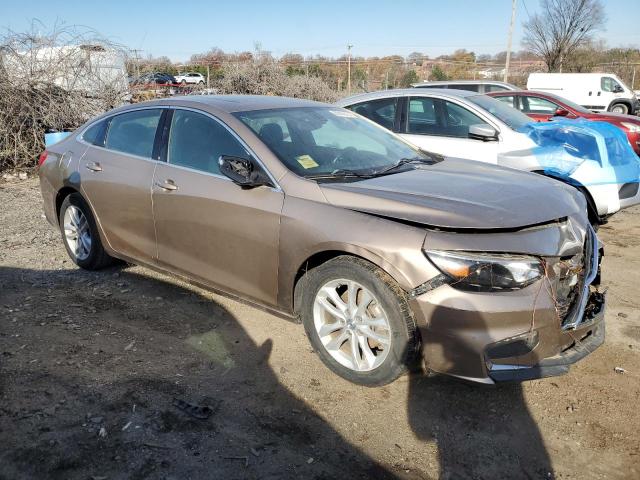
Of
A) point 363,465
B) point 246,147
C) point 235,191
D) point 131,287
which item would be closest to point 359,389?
point 363,465

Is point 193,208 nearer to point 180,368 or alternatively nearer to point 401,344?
point 180,368

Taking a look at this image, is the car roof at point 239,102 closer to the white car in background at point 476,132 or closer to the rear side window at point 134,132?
the rear side window at point 134,132

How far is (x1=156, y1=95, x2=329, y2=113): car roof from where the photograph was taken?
403 centimetres

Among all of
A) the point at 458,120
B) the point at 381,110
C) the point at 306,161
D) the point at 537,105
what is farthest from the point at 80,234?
the point at 537,105

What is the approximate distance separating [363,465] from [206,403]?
97 centimetres

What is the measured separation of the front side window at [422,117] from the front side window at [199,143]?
3.93 meters

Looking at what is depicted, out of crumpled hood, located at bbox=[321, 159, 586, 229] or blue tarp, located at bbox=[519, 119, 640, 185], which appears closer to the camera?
crumpled hood, located at bbox=[321, 159, 586, 229]

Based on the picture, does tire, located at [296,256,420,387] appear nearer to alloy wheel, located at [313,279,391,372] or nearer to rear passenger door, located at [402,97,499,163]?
alloy wheel, located at [313,279,391,372]

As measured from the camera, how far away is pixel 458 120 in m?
7.01

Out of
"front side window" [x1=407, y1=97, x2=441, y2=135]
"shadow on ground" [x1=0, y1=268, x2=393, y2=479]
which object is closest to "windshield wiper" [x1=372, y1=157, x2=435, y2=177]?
"shadow on ground" [x1=0, y1=268, x2=393, y2=479]

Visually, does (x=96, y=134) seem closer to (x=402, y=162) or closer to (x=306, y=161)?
(x=306, y=161)

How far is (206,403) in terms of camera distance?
3.07 metres

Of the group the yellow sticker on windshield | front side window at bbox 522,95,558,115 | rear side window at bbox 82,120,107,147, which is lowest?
the yellow sticker on windshield

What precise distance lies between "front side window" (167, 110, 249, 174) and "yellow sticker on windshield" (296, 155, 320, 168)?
36 cm
